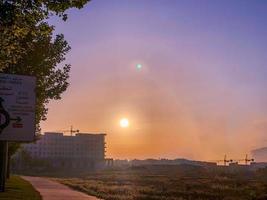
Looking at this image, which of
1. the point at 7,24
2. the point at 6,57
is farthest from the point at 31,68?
the point at 7,24

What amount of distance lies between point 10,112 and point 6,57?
3577 mm

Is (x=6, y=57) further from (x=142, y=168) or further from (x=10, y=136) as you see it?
(x=142, y=168)

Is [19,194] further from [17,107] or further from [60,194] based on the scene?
[17,107]

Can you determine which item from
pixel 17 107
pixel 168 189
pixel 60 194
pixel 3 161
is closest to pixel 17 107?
pixel 17 107

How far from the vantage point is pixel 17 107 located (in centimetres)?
2008

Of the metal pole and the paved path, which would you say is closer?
the metal pole

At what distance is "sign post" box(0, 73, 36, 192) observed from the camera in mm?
19797

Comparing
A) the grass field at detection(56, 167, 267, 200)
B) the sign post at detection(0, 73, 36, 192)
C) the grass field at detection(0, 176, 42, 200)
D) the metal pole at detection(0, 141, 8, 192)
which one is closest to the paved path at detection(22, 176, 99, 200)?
the grass field at detection(0, 176, 42, 200)

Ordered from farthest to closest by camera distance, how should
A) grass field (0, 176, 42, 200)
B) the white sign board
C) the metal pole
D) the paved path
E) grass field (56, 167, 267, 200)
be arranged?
grass field (56, 167, 267, 200)
the paved path
the metal pole
grass field (0, 176, 42, 200)
the white sign board

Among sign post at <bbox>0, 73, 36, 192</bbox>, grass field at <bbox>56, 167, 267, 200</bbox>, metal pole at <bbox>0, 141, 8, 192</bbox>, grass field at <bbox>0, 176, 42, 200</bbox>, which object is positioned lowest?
grass field at <bbox>56, 167, 267, 200</bbox>

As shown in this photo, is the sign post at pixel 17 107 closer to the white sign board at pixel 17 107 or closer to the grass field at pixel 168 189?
the white sign board at pixel 17 107

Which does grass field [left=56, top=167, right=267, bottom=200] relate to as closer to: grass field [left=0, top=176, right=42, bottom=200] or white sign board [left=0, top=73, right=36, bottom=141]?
grass field [left=0, top=176, right=42, bottom=200]

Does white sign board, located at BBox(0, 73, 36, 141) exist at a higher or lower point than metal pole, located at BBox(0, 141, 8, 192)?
higher

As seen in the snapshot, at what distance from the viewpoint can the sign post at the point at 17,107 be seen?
19797 mm
